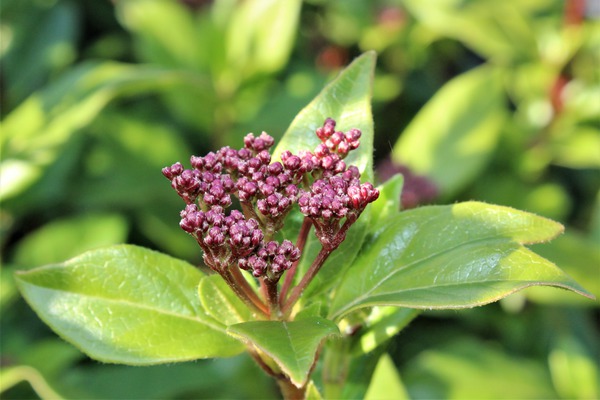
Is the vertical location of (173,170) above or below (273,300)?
above

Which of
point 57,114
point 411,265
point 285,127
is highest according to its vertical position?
point 57,114

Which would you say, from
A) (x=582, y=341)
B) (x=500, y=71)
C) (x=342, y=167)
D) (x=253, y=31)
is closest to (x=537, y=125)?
(x=500, y=71)

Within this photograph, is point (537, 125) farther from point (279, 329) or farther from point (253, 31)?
point (279, 329)

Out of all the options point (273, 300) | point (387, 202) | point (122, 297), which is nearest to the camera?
point (273, 300)

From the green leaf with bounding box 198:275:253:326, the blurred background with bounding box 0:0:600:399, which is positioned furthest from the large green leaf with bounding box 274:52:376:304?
the blurred background with bounding box 0:0:600:399

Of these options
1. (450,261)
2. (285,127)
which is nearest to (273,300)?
(450,261)

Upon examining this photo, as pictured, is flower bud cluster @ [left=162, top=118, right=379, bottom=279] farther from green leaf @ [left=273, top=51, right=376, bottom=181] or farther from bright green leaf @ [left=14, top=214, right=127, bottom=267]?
bright green leaf @ [left=14, top=214, right=127, bottom=267]

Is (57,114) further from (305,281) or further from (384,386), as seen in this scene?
(305,281)
